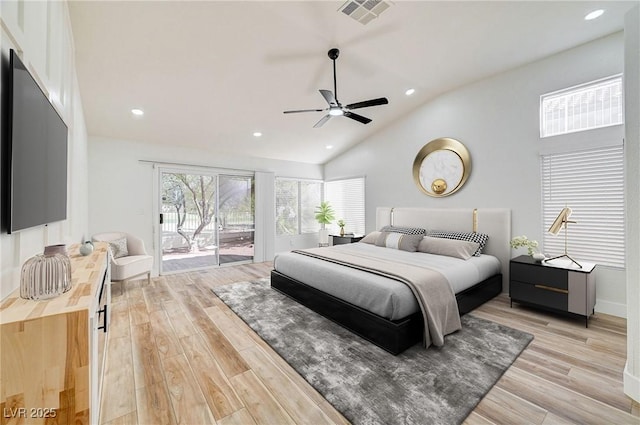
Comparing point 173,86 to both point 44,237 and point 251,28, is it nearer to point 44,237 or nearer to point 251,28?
point 251,28

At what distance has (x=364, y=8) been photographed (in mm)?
2537

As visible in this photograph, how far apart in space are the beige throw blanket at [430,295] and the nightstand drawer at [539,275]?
1.13m

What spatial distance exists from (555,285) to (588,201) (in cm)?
113

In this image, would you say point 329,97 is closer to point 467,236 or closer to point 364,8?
point 364,8

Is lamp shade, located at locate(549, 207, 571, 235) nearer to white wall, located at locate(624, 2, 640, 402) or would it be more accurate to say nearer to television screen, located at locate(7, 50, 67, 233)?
white wall, located at locate(624, 2, 640, 402)

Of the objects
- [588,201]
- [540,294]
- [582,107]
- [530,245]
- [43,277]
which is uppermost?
[582,107]

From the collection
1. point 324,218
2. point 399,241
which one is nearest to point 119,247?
point 324,218

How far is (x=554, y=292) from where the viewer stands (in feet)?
9.64

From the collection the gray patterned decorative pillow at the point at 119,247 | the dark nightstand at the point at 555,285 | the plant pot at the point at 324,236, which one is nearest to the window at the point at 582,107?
the dark nightstand at the point at 555,285

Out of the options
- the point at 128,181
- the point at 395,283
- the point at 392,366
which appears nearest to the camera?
the point at 392,366

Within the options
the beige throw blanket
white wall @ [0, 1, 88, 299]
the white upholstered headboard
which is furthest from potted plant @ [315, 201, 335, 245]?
white wall @ [0, 1, 88, 299]

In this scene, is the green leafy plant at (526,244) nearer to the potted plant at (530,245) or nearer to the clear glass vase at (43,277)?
Answer: the potted plant at (530,245)

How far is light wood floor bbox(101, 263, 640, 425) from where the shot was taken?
165cm

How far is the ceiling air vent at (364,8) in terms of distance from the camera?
2.47 meters
